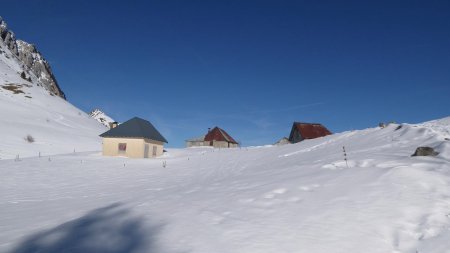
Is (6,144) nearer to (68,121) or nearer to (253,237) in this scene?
(68,121)

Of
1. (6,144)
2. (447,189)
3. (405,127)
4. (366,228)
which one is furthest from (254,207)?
(6,144)

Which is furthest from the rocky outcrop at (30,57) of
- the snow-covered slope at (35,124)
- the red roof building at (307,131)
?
the red roof building at (307,131)

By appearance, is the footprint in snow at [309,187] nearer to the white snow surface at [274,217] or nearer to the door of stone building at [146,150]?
the white snow surface at [274,217]

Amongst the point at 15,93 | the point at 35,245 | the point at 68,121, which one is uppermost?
the point at 15,93

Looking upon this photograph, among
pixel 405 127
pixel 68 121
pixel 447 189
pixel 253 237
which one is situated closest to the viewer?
pixel 253 237

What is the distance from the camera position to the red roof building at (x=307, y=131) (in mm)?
49906

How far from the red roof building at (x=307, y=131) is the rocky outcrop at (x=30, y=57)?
81.2 meters

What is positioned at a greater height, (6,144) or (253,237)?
(6,144)

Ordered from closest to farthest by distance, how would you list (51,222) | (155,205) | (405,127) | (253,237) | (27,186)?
(253,237)
(51,222)
(155,205)
(27,186)
(405,127)

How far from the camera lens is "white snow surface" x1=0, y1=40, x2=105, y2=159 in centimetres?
4238

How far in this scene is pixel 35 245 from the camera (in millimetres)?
6953

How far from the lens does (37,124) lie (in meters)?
53.4

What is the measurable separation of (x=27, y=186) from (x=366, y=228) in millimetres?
15302

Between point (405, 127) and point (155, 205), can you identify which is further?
point (405, 127)
